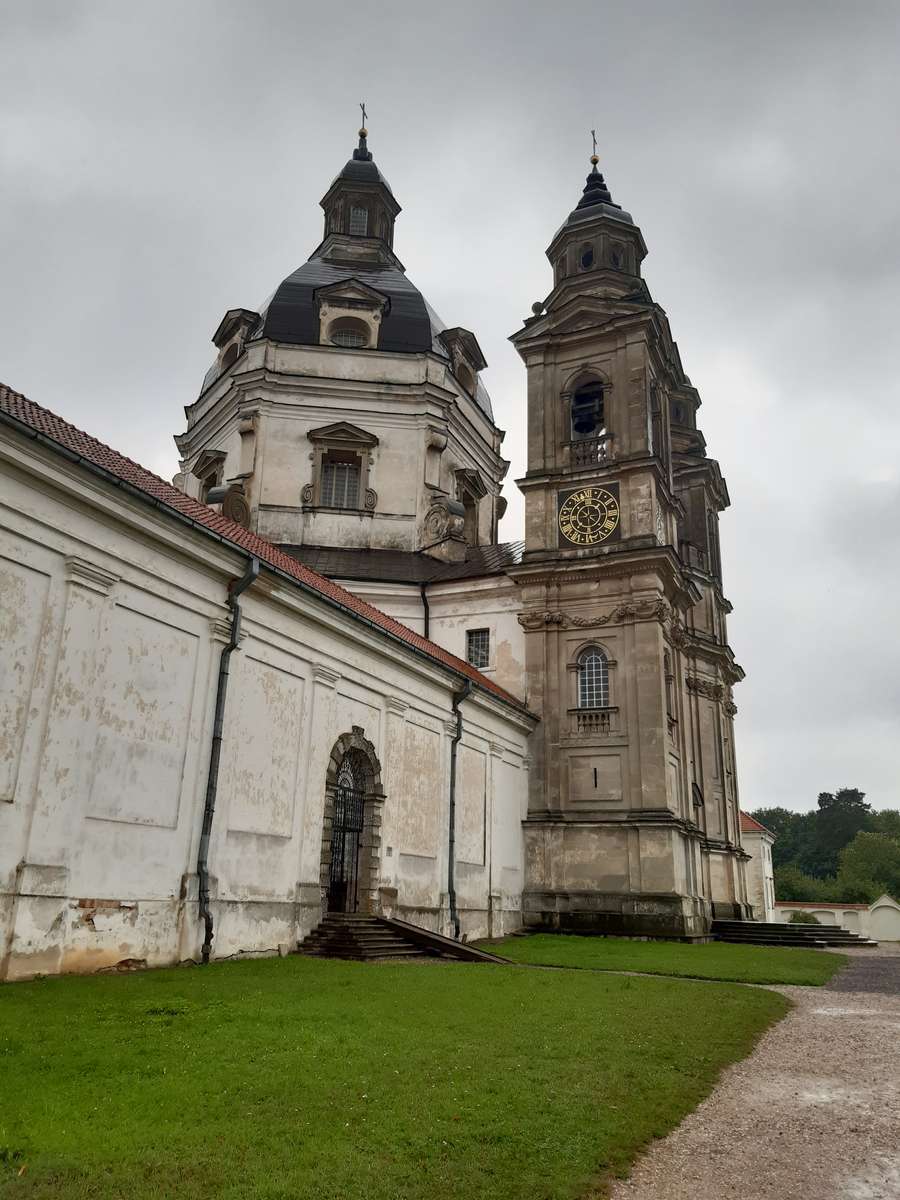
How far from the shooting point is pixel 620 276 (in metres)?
31.4

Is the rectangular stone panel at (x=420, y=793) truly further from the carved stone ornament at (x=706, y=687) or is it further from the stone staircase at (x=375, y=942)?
the carved stone ornament at (x=706, y=687)

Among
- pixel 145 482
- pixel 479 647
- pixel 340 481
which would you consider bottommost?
pixel 145 482

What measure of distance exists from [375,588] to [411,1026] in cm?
2054

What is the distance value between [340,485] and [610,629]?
34.1 ft

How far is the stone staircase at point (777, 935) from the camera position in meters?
26.2

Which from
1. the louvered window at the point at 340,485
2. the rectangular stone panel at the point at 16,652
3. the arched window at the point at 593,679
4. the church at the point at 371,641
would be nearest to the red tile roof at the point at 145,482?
the church at the point at 371,641

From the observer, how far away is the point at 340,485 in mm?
31234

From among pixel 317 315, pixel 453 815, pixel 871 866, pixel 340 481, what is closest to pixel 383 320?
pixel 317 315

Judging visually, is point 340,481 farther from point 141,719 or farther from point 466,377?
point 141,719

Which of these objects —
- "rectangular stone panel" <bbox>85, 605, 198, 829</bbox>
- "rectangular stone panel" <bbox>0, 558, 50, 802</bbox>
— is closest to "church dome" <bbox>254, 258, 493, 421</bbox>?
"rectangular stone panel" <bbox>85, 605, 198, 829</bbox>

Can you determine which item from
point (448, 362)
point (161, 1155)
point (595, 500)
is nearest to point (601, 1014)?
point (161, 1155)

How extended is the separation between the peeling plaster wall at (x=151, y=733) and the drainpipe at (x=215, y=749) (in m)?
0.12

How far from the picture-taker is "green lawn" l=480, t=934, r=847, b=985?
1596 cm

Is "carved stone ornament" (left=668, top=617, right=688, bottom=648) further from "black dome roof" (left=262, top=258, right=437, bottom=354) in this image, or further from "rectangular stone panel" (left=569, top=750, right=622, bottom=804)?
"black dome roof" (left=262, top=258, right=437, bottom=354)
